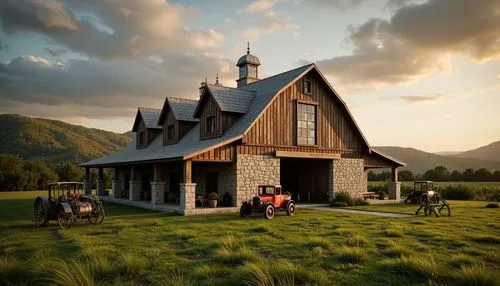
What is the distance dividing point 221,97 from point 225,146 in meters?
4.00

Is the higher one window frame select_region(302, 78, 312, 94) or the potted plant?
window frame select_region(302, 78, 312, 94)

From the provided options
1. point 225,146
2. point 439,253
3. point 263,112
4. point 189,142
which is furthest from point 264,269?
point 189,142

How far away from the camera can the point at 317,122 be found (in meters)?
25.2

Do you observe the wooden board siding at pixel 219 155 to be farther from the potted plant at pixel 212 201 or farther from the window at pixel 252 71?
the window at pixel 252 71

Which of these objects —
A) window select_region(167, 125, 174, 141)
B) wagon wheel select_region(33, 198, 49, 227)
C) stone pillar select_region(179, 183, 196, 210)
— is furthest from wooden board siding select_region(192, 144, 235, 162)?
window select_region(167, 125, 174, 141)

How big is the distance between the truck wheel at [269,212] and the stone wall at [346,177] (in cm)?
885

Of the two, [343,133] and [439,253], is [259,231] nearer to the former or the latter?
[439,253]

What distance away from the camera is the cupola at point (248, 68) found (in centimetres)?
3553

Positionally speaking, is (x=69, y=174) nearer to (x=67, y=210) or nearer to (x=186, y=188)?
(x=186, y=188)

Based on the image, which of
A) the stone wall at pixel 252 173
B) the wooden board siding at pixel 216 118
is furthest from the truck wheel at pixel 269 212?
the wooden board siding at pixel 216 118

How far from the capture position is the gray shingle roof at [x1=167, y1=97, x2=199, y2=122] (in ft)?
92.5

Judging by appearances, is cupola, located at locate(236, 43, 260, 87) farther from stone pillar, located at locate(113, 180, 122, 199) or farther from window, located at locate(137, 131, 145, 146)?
stone pillar, located at locate(113, 180, 122, 199)

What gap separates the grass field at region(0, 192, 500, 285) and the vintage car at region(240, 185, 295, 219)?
35.3 inches

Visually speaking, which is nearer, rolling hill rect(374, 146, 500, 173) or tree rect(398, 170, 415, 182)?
tree rect(398, 170, 415, 182)
